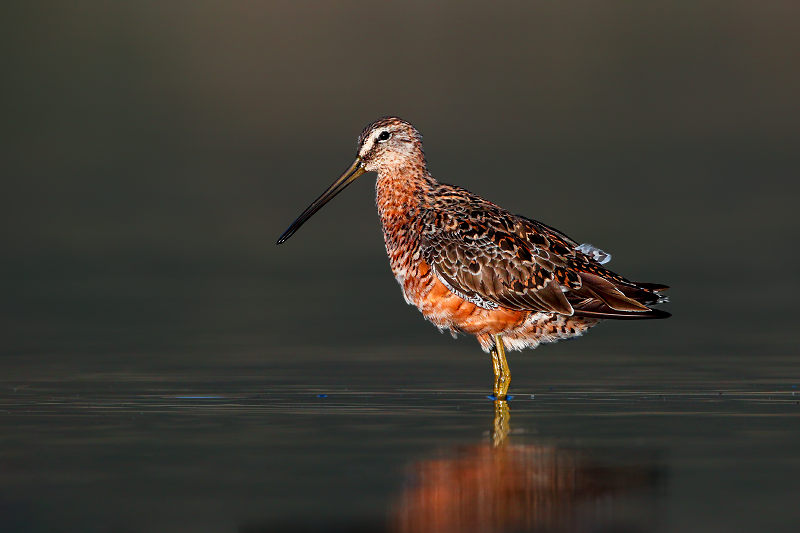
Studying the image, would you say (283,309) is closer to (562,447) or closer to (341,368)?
(341,368)

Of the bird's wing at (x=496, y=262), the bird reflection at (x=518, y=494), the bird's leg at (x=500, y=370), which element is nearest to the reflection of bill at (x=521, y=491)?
the bird reflection at (x=518, y=494)

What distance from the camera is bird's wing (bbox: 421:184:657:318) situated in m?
8.20

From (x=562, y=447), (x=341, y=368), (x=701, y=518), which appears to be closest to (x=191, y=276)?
(x=341, y=368)

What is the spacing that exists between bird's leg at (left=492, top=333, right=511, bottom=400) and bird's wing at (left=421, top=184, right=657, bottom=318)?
0.99 ft

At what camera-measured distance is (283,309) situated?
39.9 feet

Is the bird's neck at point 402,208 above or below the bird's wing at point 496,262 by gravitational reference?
above

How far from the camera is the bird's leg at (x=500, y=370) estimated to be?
8.07 meters

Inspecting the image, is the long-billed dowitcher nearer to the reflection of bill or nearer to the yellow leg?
the yellow leg

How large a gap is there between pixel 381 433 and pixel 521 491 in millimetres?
1372

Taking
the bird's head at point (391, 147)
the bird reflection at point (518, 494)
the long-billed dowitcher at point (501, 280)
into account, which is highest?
the bird's head at point (391, 147)

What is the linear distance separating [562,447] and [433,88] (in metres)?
28.1

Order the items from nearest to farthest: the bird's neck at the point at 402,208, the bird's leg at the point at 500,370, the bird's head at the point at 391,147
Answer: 1. the bird's leg at the point at 500,370
2. the bird's neck at the point at 402,208
3. the bird's head at the point at 391,147

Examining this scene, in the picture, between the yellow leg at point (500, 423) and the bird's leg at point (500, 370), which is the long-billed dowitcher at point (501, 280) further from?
the yellow leg at point (500, 423)

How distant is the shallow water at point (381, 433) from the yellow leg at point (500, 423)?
0.11ft
